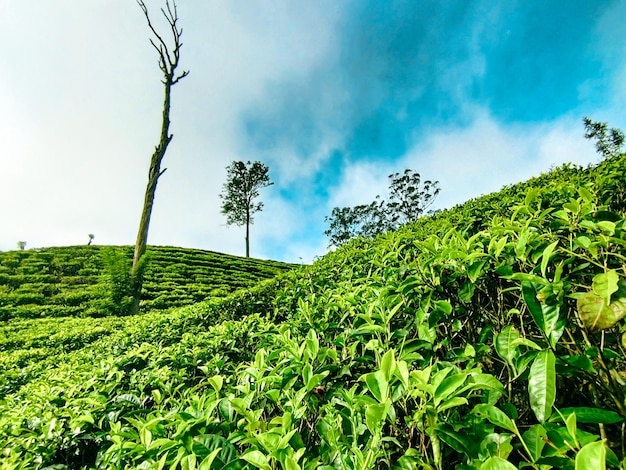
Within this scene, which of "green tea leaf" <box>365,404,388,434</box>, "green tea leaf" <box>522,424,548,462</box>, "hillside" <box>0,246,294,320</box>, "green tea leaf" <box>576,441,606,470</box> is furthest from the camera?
"hillside" <box>0,246,294,320</box>

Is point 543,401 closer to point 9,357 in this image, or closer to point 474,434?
point 474,434

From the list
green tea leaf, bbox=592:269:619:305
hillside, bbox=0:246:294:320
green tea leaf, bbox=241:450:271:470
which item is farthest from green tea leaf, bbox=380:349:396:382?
hillside, bbox=0:246:294:320

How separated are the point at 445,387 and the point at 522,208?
3.50ft

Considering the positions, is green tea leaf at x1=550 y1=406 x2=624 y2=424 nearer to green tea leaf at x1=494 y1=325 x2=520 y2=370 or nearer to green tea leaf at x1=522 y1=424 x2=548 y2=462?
green tea leaf at x1=522 y1=424 x2=548 y2=462

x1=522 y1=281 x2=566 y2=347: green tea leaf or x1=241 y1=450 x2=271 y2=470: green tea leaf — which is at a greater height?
x1=522 y1=281 x2=566 y2=347: green tea leaf

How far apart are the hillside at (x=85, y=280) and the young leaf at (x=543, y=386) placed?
→ 504 inches

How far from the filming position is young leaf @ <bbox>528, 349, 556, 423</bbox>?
607 mm

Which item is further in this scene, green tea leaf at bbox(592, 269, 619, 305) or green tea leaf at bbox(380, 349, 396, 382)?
green tea leaf at bbox(380, 349, 396, 382)

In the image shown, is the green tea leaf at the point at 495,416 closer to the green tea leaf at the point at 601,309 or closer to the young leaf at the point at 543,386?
the young leaf at the point at 543,386

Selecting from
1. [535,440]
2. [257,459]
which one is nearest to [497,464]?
[535,440]

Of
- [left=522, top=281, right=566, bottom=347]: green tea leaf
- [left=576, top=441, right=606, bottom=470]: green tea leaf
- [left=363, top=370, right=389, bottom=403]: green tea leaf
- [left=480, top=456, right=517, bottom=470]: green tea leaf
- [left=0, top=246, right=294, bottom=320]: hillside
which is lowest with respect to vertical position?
[left=480, top=456, right=517, bottom=470]: green tea leaf

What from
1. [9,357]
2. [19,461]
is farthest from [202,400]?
[9,357]

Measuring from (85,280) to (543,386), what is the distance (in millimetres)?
17731

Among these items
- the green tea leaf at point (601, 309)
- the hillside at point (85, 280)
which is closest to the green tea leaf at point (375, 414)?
the green tea leaf at point (601, 309)
